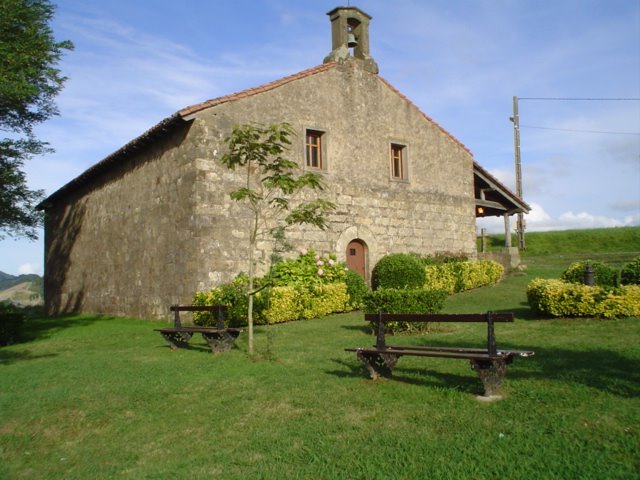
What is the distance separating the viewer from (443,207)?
1992 cm

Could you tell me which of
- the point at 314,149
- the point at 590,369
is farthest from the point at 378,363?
the point at 314,149

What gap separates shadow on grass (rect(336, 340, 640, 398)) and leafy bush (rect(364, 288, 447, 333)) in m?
2.97

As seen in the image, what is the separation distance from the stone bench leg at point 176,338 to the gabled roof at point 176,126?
18.4ft

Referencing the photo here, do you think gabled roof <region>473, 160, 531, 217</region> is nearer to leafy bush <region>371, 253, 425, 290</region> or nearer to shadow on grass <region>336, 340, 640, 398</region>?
leafy bush <region>371, 253, 425, 290</region>

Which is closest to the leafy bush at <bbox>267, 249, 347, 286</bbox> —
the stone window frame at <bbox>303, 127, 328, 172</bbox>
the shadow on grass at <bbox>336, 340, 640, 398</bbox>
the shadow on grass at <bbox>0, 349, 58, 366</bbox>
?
the stone window frame at <bbox>303, 127, 328, 172</bbox>

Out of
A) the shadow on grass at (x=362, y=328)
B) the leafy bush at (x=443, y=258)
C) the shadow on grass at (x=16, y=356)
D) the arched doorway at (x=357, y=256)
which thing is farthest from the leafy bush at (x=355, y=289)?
the shadow on grass at (x=16, y=356)

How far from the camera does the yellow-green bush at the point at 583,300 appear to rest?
34.9 ft

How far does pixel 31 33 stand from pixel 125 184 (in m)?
5.16

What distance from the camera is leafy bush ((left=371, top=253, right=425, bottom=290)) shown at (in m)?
16.6

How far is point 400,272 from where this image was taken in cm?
1667

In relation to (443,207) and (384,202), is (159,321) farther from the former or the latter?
(443,207)

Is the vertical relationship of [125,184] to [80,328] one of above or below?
above

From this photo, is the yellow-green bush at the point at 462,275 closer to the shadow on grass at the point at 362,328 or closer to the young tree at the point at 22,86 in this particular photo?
the shadow on grass at the point at 362,328

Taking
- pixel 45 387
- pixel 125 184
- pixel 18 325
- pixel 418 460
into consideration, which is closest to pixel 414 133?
pixel 125 184
